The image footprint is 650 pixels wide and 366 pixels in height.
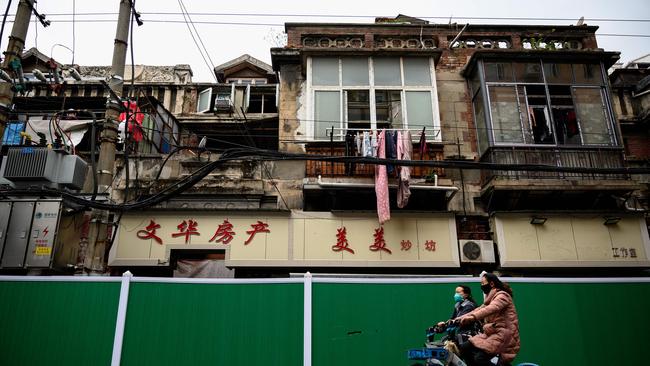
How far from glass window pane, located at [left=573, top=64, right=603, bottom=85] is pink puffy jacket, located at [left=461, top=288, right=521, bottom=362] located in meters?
9.71

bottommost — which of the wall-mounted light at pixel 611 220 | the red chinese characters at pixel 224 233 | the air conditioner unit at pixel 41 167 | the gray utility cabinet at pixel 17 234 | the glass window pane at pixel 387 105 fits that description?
the gray utility cabinet at pixel 17 234

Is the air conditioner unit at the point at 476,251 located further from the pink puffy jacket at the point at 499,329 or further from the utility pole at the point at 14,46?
the utility pole at the point at 14,46

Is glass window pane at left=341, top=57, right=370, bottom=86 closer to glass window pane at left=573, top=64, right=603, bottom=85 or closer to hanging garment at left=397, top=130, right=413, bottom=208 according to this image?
hanging garment at left=397, top=130, right=413, bottom=208

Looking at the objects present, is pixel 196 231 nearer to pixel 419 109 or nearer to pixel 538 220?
pixel 419 109

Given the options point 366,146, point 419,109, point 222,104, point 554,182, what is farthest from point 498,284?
point 222,104

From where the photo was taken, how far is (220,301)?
22.2ft

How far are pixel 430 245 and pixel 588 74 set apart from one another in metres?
6.98

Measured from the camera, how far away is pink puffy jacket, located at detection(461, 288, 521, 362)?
4996 mm

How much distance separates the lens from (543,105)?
11.9 meters

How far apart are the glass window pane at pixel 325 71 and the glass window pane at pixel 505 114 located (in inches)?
177

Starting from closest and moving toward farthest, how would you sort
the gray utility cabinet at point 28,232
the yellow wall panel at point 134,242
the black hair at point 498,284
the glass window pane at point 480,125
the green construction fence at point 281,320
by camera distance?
the black hair at point 498,284, the green construction fence at point 281,320, the gray utility cabinet at point 28,232, the yellow wall panel at point 134,242, the glass window pane at point 480,125

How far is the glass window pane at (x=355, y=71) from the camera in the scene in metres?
12.4

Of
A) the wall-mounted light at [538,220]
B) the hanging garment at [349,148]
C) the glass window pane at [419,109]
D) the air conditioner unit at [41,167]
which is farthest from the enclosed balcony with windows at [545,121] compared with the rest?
the air conditioner unit at [41,167]

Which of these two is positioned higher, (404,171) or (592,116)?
(592,116)
